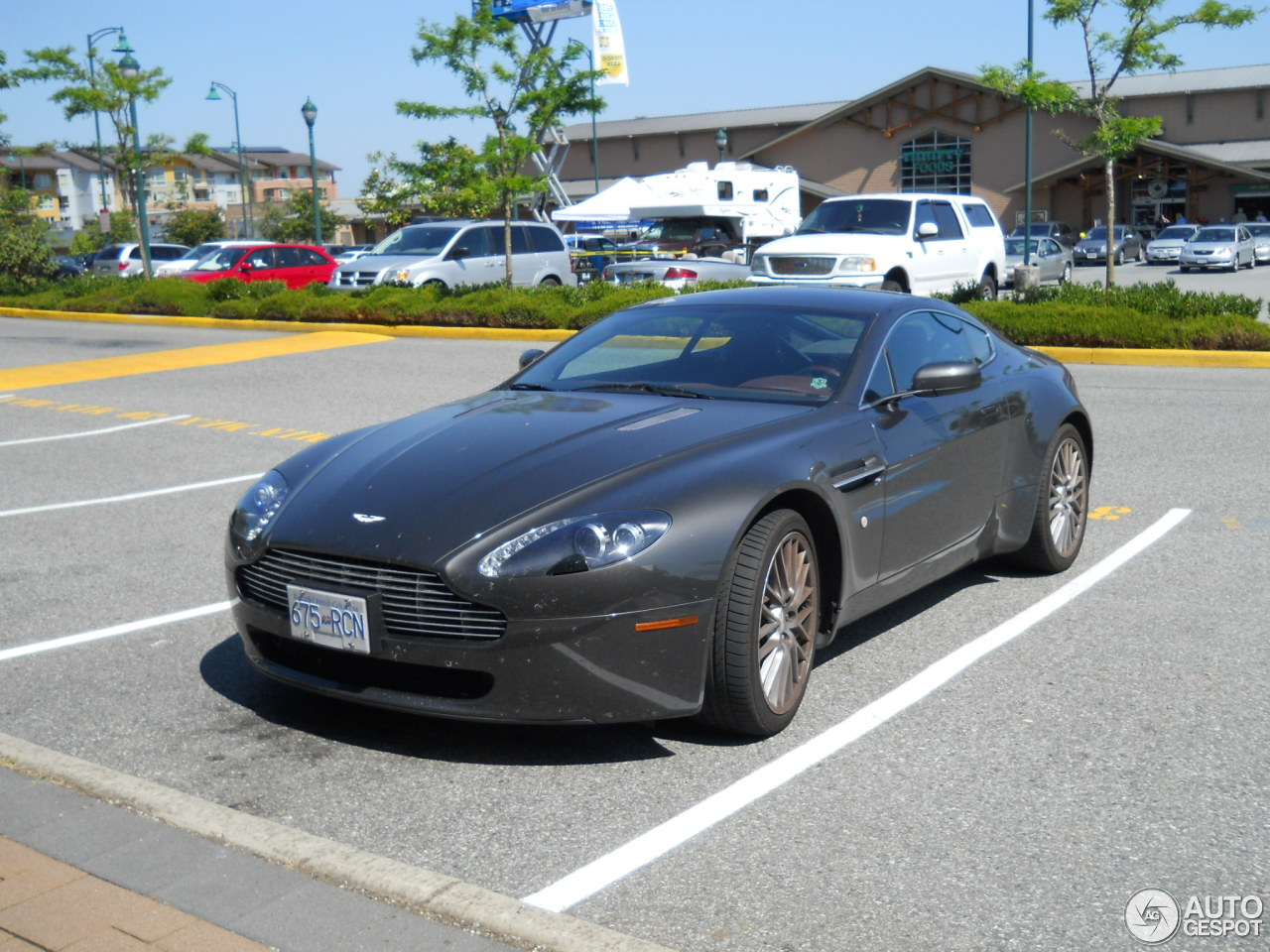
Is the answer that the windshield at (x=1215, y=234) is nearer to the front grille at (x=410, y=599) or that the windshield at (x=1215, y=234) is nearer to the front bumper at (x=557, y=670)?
the front bumper at (x=557, y=670)

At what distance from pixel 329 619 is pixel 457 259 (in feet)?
66.9

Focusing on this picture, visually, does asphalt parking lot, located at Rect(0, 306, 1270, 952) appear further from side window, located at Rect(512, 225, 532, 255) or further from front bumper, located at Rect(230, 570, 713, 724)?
side window, located at Rect(512, 225, 532, 255)

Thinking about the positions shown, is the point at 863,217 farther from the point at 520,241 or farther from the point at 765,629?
the point at 765,629

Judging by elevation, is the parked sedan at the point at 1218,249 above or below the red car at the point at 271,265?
below

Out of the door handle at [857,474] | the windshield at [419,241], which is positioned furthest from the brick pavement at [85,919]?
the windshield at [419,241]

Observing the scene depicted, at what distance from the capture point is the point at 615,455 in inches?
177

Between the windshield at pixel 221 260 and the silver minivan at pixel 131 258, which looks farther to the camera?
the silver minivan at pixel 131 258

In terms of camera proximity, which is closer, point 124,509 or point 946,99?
point 124,509

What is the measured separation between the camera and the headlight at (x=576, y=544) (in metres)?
3.98

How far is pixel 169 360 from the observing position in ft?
56.9

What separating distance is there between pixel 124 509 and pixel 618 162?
66.0 meters

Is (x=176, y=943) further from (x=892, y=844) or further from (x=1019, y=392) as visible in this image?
(x=1019, y=392)

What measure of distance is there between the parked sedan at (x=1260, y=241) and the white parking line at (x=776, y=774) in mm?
45070

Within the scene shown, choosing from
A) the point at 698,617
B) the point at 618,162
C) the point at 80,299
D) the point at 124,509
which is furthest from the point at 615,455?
the point at 618,162
